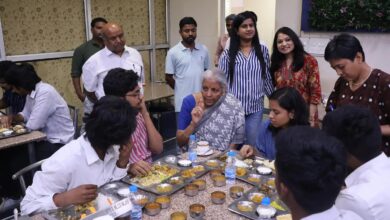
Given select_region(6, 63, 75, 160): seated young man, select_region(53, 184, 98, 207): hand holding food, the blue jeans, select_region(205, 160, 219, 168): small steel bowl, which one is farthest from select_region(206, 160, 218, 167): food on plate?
select_region(6, 63, 75, 160): seated young man

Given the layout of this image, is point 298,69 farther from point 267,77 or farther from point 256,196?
point 256,196

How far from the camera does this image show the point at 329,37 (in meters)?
3.66

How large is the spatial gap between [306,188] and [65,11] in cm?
417

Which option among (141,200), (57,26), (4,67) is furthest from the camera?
(57,26)

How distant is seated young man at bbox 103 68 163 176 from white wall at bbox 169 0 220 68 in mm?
2767

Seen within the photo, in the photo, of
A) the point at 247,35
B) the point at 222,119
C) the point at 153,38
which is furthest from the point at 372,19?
the point at 153,38

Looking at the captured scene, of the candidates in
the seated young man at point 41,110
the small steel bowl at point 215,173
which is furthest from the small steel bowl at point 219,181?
the seated young man at point 41,110

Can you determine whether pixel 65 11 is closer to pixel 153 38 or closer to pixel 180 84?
pixel 153 38

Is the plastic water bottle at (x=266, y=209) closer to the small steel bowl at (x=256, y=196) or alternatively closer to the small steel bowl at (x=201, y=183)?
the small steel bowl at (x=256, y=196)

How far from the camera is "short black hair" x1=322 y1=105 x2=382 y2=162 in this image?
54.7 inches

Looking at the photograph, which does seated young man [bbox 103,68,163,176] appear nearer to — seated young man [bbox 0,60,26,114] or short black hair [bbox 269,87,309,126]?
short black hair [bbox 269,87,309,126]

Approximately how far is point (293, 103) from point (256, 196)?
77 cm

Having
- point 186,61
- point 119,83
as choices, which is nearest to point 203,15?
point 186,61

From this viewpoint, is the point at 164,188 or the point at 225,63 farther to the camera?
the point at 225,63
